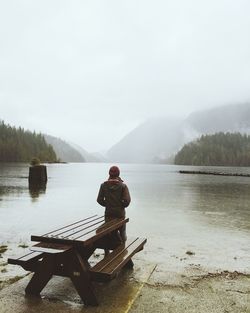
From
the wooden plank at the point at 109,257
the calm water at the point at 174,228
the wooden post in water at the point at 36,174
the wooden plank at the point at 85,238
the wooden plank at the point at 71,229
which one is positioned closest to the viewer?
the wooden plank at the point at 85,238

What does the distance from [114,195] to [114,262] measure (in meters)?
2.26

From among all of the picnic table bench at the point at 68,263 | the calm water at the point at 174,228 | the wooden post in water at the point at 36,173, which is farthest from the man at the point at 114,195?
the wooden post in water at the point at 36,173

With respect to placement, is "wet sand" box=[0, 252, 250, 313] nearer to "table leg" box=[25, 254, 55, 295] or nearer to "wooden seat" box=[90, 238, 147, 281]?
"table leg" box=[25, 254, 55, 295]

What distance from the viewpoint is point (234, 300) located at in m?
6.58

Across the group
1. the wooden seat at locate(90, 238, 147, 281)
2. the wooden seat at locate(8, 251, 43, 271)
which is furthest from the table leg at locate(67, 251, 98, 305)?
the wooden seat at locate(8, 251, 43, 271)

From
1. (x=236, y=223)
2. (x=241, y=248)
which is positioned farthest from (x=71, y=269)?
(x=236, y=223)

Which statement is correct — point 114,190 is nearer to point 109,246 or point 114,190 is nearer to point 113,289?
point 109,246

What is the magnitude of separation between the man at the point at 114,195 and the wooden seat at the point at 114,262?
649 mm

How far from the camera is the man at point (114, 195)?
8.62 meters

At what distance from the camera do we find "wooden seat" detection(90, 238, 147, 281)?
6.07 metres

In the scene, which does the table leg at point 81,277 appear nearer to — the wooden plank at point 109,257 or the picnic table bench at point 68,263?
the picnic table bench at point 68,263

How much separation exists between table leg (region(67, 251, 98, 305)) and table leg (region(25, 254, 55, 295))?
14.6 inches

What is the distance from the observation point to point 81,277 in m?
6.19

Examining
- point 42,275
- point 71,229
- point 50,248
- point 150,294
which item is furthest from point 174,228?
point 50,248
